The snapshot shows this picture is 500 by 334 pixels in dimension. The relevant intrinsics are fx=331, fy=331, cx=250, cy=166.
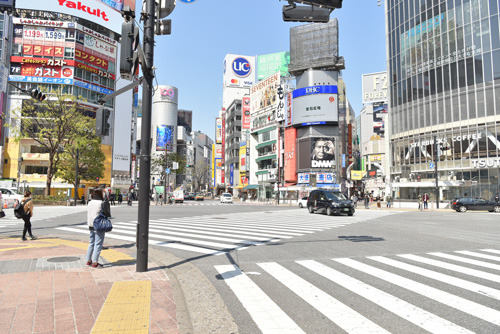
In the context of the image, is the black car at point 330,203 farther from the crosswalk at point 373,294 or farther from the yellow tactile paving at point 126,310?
the yellow tactile paving at point 126,310

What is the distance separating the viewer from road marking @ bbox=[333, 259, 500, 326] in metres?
4.12

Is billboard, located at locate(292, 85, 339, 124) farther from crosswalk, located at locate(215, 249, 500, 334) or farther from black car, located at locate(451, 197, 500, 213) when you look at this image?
crosswalk, located at locate(215, 249, 500, 334)

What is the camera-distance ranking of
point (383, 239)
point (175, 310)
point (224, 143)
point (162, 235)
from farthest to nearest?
point (224, 143) → point (162, 235) → point (383, 239) → point (175, 310)

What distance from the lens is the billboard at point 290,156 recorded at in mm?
62562

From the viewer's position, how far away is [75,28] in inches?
2201

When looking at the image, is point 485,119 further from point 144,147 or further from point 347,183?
point 144,147

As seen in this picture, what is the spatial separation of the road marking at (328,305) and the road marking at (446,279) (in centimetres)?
231

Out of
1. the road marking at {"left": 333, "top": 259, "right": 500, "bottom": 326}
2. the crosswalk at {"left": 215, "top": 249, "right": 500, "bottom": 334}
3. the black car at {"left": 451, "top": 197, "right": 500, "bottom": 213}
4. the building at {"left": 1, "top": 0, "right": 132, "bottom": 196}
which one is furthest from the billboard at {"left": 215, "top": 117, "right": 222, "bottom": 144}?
the road marking at {"left": 333, "top": 259, "right": 500, "bottom": 326}

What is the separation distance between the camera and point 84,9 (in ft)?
190

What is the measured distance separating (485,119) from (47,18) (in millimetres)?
69194

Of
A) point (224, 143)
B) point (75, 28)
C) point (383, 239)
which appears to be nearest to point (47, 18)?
point (75, 28)

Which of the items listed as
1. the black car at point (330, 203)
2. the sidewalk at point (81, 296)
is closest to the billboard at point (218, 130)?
the black car at point (330, 203)

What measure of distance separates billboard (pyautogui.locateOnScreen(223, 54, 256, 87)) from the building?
53.8 m

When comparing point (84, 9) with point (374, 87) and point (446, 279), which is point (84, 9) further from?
point (374, 87)
